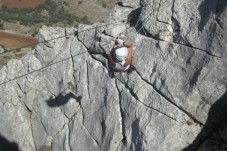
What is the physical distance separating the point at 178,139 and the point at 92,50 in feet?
25.8

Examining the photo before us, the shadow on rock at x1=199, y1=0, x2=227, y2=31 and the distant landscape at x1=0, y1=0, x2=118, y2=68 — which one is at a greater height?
the shadow on rock at x1=199, y1=0, x2=227, y2=31

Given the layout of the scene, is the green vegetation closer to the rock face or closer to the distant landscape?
the distant landscape

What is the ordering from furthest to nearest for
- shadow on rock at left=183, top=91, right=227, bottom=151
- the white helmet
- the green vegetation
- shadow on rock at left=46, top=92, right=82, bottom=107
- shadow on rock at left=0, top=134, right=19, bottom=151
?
the green vegetation, shadow on rock at left=0, top=134, right=19, bottom=151, shadow on rock at left=46, top=92, right=82, bottom=107, the white helmet, shadow on rock at left=183, top=91, right=227, bottom=151

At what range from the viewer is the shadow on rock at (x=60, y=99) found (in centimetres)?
2431

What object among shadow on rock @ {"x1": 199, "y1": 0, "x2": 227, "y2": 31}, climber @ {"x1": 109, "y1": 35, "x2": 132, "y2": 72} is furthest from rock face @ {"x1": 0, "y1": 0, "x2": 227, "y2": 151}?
climber @ {"x1": 109, "y1": 35, "x2": 132, "y2": 72}

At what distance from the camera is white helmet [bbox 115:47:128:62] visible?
19.2 meters

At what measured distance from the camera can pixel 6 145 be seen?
2728 centimetres

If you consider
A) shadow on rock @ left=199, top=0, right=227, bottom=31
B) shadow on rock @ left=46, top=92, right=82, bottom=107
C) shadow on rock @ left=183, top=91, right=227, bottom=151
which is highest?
shadow on rock @ left=199, top=0, right=227, bottom=31

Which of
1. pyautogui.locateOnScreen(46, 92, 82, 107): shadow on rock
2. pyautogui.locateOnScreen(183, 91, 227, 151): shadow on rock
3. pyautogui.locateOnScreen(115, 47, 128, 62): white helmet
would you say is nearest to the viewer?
pyautogui.locateOnScreen(183, 91, 227, 151): shadow on rock

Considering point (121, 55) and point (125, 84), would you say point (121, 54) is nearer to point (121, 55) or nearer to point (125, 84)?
point (121, 55)

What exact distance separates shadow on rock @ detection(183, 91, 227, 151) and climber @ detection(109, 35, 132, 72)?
4562 mm

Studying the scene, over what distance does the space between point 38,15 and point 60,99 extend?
44186 millimetres

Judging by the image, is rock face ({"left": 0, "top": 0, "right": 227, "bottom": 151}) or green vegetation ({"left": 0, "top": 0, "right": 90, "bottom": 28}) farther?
green vegetation ({"left": 0, "top": 0, "right": 90, "bottom": 28})

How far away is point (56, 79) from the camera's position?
25.7m
